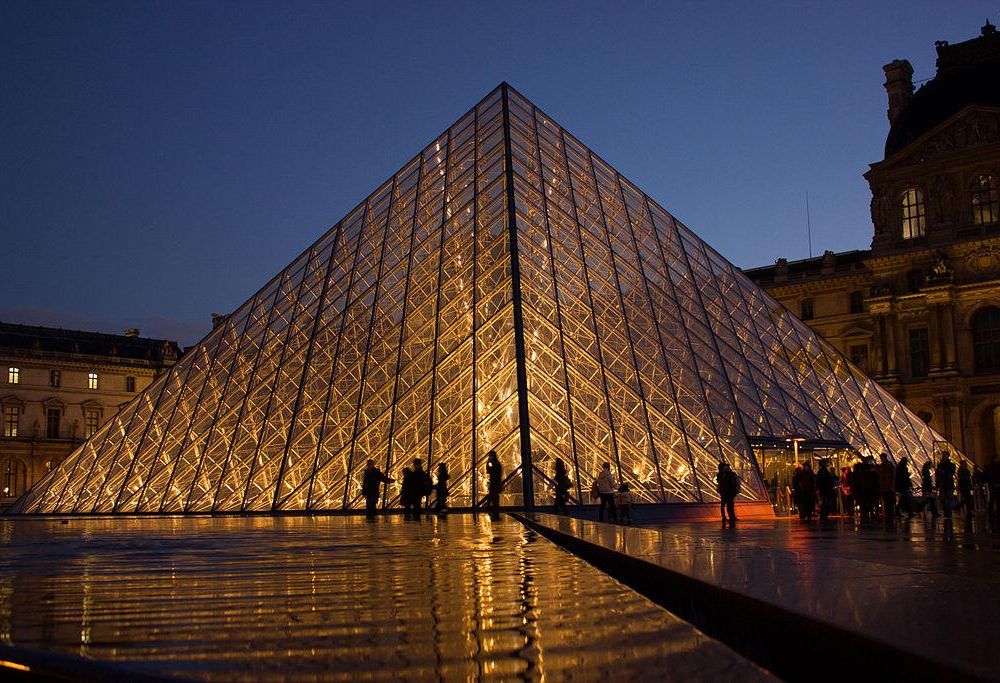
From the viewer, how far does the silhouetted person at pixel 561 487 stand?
1891cm

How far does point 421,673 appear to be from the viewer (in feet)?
6.61

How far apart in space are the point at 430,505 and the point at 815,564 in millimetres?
16675

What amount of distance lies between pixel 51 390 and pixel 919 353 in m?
53.2

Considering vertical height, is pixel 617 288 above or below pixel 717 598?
above

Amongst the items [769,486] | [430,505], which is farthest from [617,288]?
[430,505]

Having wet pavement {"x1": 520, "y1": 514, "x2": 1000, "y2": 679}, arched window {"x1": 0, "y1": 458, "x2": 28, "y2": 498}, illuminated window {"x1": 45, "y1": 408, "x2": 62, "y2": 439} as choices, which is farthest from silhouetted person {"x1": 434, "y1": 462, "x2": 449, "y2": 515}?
illuminated window {"x1": 45, "y1": 408, "x2": 62, "y2": 439}

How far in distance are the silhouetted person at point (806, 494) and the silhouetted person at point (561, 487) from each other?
190 inches

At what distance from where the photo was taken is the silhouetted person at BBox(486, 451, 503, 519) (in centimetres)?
1842

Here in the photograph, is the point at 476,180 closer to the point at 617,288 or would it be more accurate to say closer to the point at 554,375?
the point at 617,288

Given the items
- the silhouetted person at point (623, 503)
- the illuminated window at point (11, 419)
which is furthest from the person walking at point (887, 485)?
the illuminated window at point (11, 419)

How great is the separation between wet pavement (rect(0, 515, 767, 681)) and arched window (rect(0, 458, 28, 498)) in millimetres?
67386

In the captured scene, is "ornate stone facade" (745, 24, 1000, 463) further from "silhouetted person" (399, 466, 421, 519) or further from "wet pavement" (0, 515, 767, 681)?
"wet pavement" (0, 515, 767, 681)

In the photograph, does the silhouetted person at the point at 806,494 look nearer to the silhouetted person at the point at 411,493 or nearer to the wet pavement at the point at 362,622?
the silhouetted person at the point at 411,493

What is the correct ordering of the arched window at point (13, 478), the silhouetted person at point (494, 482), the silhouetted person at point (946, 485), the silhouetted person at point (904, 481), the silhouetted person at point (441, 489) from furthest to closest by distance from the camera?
the arched window at point (13, 478)
the silhouetted person at point (904, 481)
the silhouetted person at point (441, 489)
the silhouetted person at point (494, 482)
the silhouetted person at point (946, 485)
